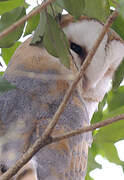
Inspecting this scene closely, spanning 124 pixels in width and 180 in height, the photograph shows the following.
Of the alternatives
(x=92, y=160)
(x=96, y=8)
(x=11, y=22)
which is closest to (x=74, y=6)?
(x=96, y=8)

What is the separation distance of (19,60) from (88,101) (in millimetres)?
221

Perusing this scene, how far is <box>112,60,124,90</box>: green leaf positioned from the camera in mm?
1006

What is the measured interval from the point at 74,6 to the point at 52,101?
0.77ft

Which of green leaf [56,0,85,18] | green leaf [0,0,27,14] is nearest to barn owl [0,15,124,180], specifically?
green leaf [0,0,27,14]

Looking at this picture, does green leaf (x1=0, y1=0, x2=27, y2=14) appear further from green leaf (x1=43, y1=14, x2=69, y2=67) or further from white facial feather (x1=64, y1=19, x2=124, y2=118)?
green leaf (x1=43, y1=14, x2=69, y2=67)

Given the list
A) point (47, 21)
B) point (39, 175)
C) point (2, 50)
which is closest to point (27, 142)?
point (39, 175)

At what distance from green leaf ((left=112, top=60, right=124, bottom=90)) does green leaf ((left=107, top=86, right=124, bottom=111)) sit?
0.14ft

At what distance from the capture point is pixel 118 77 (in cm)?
101

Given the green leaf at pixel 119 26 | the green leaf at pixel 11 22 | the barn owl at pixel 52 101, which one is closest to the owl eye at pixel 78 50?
the barn owl at pixel 52 101

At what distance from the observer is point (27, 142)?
2.63ft

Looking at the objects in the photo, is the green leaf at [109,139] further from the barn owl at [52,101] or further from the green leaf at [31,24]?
the green leaf at [31,24]

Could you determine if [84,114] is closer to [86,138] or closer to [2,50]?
[86,138]

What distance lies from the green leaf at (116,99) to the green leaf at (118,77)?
4cm

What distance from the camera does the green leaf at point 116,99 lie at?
104cm
